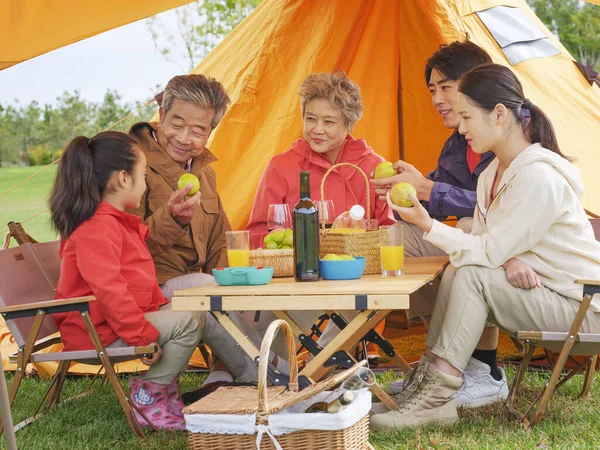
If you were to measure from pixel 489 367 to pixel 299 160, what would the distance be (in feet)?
4.53

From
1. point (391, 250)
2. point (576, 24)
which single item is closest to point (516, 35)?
point (391, 250)

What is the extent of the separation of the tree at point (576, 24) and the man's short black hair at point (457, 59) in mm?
22084

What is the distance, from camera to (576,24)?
25.4 metres

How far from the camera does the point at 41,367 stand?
4.39m

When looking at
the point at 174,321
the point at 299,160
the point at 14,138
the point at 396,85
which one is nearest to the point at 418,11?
the point at 396,85

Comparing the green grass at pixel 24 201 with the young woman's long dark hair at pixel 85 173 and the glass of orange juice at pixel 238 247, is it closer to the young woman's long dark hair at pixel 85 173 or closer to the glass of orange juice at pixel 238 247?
the young woman's long dark hair at pixel 85 173

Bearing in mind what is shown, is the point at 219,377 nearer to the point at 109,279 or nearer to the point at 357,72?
the point at 109,279

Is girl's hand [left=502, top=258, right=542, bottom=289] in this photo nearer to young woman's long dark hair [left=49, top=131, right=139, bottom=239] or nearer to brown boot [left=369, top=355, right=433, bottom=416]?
brown boot [left=369, top=355, right=433, bottom=416]

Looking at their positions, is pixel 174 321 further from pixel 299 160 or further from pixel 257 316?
pixel 299 160

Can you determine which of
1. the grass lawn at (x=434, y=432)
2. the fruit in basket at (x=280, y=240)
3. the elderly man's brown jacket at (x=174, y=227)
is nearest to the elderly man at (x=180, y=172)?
the elderly man's brown jacket at (x=174, y=227)

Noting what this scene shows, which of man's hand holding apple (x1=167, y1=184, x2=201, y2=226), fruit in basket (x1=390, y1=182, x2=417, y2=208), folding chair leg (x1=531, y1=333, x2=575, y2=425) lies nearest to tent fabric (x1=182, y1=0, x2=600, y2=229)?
man's hand holding apple (x1=167, y1=184, x2=201, y2=226)

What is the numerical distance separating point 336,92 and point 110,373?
1781 mm

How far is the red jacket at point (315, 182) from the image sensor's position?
4.18 m

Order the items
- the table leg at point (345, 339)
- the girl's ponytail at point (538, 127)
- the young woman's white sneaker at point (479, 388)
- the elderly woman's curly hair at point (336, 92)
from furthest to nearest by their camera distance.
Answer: the elderly woman's curly hair at point (336, 92), the young woman's white sneaker at point (479, 388), the girl's ponytail at point (538, 127), the table leg at point (345, 339)
